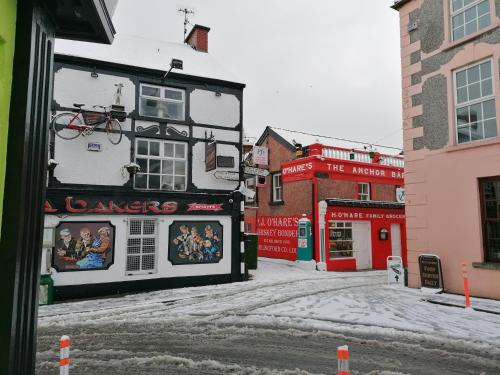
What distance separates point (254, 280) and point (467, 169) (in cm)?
794

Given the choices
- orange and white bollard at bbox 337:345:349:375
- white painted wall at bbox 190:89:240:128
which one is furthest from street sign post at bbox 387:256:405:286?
orange and white bollard at bbox 337:345:349:375

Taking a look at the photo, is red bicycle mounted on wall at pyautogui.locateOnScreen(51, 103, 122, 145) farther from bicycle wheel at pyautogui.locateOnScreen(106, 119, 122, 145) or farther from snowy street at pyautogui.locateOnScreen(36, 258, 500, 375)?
snowy street at pyautogui.locateOnScreen(36, 258, 500, 375)

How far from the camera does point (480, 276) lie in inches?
367

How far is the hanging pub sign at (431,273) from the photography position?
10125 mm

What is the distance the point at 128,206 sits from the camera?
11.5m

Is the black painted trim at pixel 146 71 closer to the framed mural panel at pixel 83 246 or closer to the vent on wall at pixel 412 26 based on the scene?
the framed mural panel at pixel 83 246

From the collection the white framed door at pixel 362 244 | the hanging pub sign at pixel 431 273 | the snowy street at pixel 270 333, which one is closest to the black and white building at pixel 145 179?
the snowy street at pixel 270 333

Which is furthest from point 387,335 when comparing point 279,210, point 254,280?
point 279,210

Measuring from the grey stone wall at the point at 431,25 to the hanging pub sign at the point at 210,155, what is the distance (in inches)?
296

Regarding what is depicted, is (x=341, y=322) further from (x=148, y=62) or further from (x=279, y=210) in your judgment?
(x=279, y=210)

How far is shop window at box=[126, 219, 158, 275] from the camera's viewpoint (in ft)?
38.1

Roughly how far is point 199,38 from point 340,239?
11631mm

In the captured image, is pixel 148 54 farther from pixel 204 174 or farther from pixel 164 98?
pixel 204 174

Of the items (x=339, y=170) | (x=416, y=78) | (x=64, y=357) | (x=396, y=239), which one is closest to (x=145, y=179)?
(x=64, y=357)
